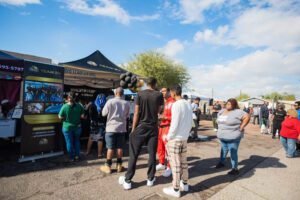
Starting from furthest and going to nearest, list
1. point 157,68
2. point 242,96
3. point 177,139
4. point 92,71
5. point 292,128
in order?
point 242,96 → point 157,68 → point 92,71 → point 292,128 → point 177,139

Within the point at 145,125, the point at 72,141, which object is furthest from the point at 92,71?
the point at 145,125

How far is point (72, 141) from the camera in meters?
4.96

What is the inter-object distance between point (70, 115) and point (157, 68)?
24.1 m

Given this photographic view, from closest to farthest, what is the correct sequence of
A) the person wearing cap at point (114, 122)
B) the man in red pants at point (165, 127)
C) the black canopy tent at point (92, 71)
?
the person wearing cap at point (114, 122)
the man in red pants at point (165, 127)
the black canopy tent at point (92, 71)

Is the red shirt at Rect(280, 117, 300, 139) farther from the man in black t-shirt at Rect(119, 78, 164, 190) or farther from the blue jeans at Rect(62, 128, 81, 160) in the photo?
the blue jeans at Rect(62, 128, 81, 160)

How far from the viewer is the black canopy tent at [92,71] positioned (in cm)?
636

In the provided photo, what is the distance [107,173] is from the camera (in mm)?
4277

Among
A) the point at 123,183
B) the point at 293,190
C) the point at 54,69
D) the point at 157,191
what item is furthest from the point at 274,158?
the point at 54,69

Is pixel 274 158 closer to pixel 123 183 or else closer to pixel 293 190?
pixel 293 190

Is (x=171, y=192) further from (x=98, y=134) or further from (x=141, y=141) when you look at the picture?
(x=98, y=134)

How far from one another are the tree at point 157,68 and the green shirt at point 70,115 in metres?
23.2

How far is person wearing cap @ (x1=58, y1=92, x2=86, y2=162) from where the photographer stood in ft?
15.8

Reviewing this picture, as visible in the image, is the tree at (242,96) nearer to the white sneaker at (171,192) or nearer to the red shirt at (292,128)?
the red shirt at (292,128)

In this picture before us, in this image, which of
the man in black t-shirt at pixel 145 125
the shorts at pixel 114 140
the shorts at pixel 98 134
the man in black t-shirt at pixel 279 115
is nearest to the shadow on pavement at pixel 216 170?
the man in black t-shirt at pixel 145 125
